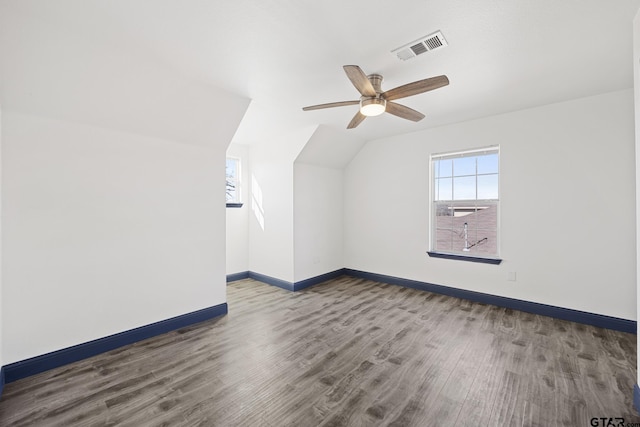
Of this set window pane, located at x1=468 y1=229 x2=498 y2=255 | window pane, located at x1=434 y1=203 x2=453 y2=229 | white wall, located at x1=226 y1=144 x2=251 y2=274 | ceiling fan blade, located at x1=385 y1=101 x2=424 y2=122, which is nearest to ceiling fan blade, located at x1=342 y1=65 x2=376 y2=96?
ceiling fan blade, located at x1=385 y1=101 x2=424 y2=122

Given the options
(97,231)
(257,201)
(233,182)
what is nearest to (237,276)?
(257,201)

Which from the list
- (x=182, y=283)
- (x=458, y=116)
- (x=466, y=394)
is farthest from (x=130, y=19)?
(x=458, y=116)

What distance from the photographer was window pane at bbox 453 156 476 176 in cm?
408

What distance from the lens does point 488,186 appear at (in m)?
3.93

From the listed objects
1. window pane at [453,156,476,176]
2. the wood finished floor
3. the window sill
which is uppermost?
window pane at [453,156,476,176]

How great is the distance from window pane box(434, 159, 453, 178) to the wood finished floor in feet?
7.06

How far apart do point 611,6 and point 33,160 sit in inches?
173

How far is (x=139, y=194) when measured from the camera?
9.27 feet

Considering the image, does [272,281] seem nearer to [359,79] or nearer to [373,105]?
[373,105]

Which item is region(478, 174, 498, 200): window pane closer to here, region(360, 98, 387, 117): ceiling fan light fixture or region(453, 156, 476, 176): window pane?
region(453, 156, 476, 176): window pane

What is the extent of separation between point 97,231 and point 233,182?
2723 mm

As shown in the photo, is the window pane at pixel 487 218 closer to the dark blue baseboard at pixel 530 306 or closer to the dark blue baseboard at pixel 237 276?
the dark blue baseboard at pixel 530 306

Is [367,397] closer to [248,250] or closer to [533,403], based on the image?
[533,403]

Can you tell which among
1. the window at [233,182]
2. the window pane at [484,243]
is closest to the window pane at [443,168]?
the window pane at [484,243]
